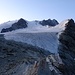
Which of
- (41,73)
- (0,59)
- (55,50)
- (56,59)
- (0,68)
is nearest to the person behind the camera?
(41,73)

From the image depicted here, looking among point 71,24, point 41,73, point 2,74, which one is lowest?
point 2,74

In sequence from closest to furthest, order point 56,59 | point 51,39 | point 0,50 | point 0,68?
point 56,59, point 0,68, point 0,50, point 51,39

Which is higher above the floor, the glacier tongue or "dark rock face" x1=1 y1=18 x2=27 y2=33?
"dark rock face" x1=1 y1=18 x2=27 y2=33

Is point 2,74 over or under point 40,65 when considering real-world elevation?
under

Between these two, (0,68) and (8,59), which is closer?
(0,68)

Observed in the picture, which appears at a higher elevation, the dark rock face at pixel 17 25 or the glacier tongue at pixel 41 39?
the dark rock face at pixel 17 25

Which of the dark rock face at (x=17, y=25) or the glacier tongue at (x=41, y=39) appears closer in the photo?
the glacier tongue at (x=41, y=39)

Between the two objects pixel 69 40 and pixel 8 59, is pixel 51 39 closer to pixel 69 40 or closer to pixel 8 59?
pixel 69 40

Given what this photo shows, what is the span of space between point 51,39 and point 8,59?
2255 cm

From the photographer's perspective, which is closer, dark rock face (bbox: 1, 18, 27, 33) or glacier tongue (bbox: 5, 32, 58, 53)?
glacier tongue (bbox: 5, 32, 58, 53)

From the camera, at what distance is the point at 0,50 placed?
39688 millimetres

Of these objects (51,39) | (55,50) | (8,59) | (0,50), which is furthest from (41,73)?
(51,39)

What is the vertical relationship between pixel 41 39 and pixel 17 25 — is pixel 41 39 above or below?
below

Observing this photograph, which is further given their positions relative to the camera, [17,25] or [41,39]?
[17,25]
